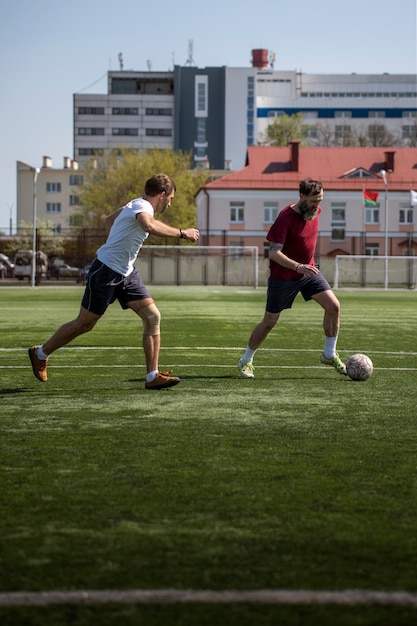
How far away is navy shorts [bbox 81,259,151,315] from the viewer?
914 cm

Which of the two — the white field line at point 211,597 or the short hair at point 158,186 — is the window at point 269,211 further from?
the white field line at point 211,597

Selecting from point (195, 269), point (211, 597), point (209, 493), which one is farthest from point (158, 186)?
point (195, 269)

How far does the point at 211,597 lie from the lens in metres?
3.52

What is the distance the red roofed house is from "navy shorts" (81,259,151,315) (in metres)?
63.9

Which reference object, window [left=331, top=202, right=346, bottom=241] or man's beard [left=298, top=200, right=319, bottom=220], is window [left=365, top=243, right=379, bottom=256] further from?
man's beard [left=298, top=200, right=319, bottom=220]

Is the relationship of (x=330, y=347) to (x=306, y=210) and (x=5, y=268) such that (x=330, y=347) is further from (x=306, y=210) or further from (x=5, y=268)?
(x=5, y=268)

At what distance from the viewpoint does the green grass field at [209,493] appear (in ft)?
12.0

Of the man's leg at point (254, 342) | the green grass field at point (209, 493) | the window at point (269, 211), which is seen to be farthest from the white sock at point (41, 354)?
the window at point (269, 211)

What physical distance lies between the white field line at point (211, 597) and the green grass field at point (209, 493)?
0.12 feet

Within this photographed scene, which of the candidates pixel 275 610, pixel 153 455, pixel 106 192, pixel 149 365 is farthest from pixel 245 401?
pixel 106 192

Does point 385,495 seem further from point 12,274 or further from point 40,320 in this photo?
point 12,274

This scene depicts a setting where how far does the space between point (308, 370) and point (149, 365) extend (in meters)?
2.42

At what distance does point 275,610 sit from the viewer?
3.41 meters

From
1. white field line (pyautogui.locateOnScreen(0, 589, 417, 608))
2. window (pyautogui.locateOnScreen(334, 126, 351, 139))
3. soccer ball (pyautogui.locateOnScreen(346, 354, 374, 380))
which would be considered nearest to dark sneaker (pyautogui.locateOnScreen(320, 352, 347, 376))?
soccer ball (pyautogui.locateOnScreen(346, 354, 374, 380))
